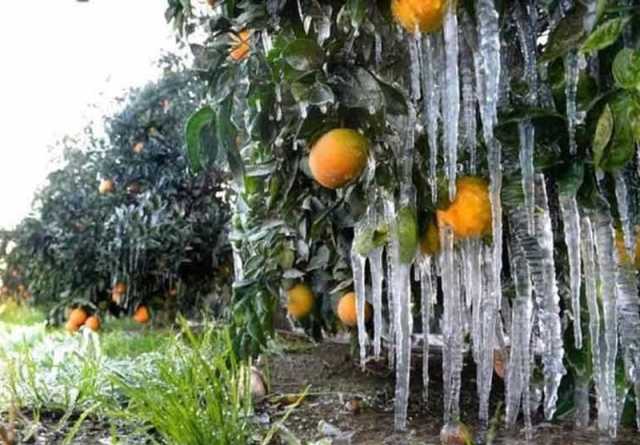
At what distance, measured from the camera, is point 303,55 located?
101 cm

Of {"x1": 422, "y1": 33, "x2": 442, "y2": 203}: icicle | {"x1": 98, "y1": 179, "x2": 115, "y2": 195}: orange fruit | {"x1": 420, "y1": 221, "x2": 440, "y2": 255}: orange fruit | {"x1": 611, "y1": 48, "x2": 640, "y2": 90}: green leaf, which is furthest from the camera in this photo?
{"x1": 98, "y1": 179, "x2": 115, "y2": 195}: orange fruit

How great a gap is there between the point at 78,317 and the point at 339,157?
285 centimetres

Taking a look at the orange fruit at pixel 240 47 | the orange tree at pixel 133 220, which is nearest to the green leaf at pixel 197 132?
the orange fruit at pixel 240 47

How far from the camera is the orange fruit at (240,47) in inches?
46.9

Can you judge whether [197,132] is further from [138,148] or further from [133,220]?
[138,148]

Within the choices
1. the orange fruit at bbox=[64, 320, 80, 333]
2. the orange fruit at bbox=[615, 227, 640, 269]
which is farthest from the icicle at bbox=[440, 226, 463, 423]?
the orange fruit at bbox=[64, 320, 80, 333]

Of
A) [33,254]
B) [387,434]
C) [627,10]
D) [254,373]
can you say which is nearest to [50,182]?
[33,254]

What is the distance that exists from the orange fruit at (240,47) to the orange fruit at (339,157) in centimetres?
26

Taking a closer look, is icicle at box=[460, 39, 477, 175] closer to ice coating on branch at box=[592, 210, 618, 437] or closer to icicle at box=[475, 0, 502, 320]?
icicle at box=[475, 0, 502, 320]

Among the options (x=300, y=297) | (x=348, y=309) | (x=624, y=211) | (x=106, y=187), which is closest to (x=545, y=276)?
(x=624, y=211)

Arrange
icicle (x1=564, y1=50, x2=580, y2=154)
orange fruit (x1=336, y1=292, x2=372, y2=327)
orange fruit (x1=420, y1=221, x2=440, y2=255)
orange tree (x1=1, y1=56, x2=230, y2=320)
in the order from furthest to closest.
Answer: orange tree (x1=1, y1=56, x2=230, y2=320), orange fruit (x1=336, y1=292, x2=372, y2=327), orange fruit (x1=420, y1=221, x2=440, y2=255), icicle (x1=564, y1=50, x2=580, y2=154)

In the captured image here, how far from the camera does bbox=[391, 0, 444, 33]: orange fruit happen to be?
2.84 feet

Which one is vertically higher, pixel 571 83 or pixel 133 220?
pixel 133 220

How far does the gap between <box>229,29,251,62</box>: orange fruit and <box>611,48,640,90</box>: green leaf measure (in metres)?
0.62
